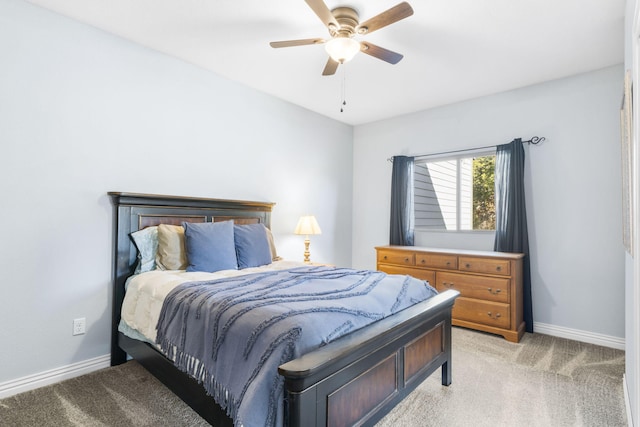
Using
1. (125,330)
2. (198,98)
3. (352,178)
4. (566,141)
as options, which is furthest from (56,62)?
(566,141)

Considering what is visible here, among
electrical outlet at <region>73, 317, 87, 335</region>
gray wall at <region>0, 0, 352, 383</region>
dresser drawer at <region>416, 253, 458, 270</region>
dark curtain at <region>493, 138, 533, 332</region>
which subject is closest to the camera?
gray wall at <region>0, 0, 352, 383</region>

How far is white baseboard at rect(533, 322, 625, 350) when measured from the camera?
3.07m

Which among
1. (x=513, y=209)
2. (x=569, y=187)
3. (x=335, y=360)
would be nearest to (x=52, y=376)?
(x=335, y=360)

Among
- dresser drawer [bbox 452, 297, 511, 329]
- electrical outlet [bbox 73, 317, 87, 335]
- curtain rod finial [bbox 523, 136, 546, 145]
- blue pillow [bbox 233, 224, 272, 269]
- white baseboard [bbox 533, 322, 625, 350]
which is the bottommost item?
white baseboard [bbox 533, 322, 625, 350]

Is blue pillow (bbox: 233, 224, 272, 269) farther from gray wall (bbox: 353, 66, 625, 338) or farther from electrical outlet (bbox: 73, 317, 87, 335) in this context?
gray wall (bbox: 353, 66, 625, 338)

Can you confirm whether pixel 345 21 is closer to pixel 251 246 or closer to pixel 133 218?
pixel 251 246

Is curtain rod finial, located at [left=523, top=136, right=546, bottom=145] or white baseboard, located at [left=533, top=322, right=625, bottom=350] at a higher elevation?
curtain rod finial, located at [left=523, top=136, right=546, bottom=145]

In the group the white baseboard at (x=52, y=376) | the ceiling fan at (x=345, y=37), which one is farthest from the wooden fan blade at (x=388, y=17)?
the white baseboard at (x=52, y=376)

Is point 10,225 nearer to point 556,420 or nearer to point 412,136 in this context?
point 556,420

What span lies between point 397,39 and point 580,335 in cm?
325

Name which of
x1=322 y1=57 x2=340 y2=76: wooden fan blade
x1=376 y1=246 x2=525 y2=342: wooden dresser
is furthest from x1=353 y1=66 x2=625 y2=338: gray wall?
x1=322 y1=57 x2=340 y2=76: wooden fan blade

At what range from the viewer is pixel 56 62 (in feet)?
8.04

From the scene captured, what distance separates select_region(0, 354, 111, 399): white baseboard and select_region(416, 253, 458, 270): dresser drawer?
3.11 metres

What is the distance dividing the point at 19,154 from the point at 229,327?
1985mm
